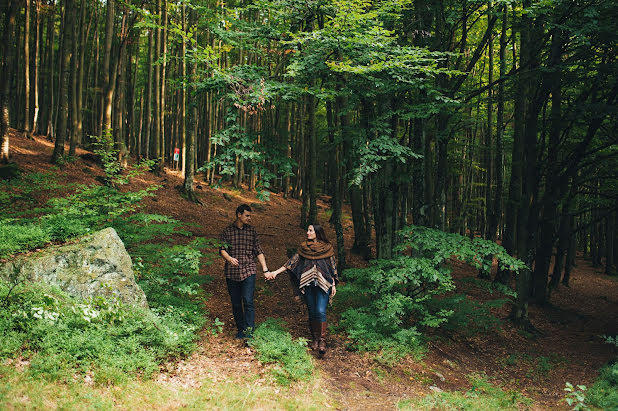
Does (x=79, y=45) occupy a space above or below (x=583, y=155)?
above

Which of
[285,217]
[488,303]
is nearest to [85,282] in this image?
[488,303]

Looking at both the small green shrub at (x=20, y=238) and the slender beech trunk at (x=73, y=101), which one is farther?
the slender beech trunk at (x=73, y=101)

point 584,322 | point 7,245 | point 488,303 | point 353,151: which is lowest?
point 584,322

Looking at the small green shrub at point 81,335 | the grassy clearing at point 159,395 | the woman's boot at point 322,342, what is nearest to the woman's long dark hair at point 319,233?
the woman's boot at point 322,342

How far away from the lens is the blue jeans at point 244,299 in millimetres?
5629

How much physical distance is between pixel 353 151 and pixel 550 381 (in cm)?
546

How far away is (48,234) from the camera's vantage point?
5812 mm

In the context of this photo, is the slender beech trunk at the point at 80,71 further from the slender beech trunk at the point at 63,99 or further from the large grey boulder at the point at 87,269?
the large grey boulder at the point at 87,269

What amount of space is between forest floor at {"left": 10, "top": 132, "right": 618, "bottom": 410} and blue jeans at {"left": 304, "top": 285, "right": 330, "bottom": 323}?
637 millimetres

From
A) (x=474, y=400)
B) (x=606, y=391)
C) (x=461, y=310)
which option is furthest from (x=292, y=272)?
(x=606, y=391)

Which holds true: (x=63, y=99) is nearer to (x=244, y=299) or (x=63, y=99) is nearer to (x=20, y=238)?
(x=20, y=238)

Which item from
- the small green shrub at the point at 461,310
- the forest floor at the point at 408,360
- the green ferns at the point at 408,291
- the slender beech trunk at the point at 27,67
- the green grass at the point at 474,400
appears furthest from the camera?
the slender beech trunk at the point at 27,67

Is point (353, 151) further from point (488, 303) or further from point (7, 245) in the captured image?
point (7, 245)

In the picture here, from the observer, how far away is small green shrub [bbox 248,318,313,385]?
15.9 ft
